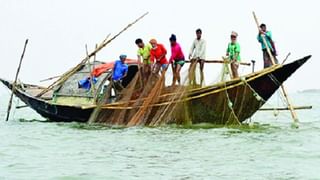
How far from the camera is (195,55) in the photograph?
2008 cm

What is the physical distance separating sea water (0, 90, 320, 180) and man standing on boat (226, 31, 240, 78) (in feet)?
4.90

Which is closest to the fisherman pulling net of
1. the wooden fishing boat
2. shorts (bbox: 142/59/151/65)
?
the wooden fishing boat

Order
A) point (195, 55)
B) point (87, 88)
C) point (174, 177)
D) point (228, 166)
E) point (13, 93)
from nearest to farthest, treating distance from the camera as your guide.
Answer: point (174, 177) < point (228, 166) < point (195, 55) < point (87, 88) < point (13, 93)

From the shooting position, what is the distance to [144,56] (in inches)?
848

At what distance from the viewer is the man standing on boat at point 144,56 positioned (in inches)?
834

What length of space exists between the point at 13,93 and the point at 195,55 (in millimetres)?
7813

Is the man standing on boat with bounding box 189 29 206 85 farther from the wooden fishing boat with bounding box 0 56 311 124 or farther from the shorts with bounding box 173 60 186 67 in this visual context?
the wooden fishing boat with bounding box 0 56 311 124

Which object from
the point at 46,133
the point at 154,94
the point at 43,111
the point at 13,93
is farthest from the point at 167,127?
the point at 13,93

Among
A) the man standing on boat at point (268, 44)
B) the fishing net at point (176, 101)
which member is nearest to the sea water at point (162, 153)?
the fishing net at point (176, 101)

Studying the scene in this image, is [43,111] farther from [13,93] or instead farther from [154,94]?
[154,94]

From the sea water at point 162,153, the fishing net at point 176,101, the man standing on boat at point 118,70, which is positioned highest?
the man standing on boat at point 118,70

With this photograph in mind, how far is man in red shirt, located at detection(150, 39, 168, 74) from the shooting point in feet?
68.9

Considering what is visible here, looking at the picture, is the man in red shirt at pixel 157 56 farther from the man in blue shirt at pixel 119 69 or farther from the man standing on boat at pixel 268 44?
the man standing on boat at pixel 268 44

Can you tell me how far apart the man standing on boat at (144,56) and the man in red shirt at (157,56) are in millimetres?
217
